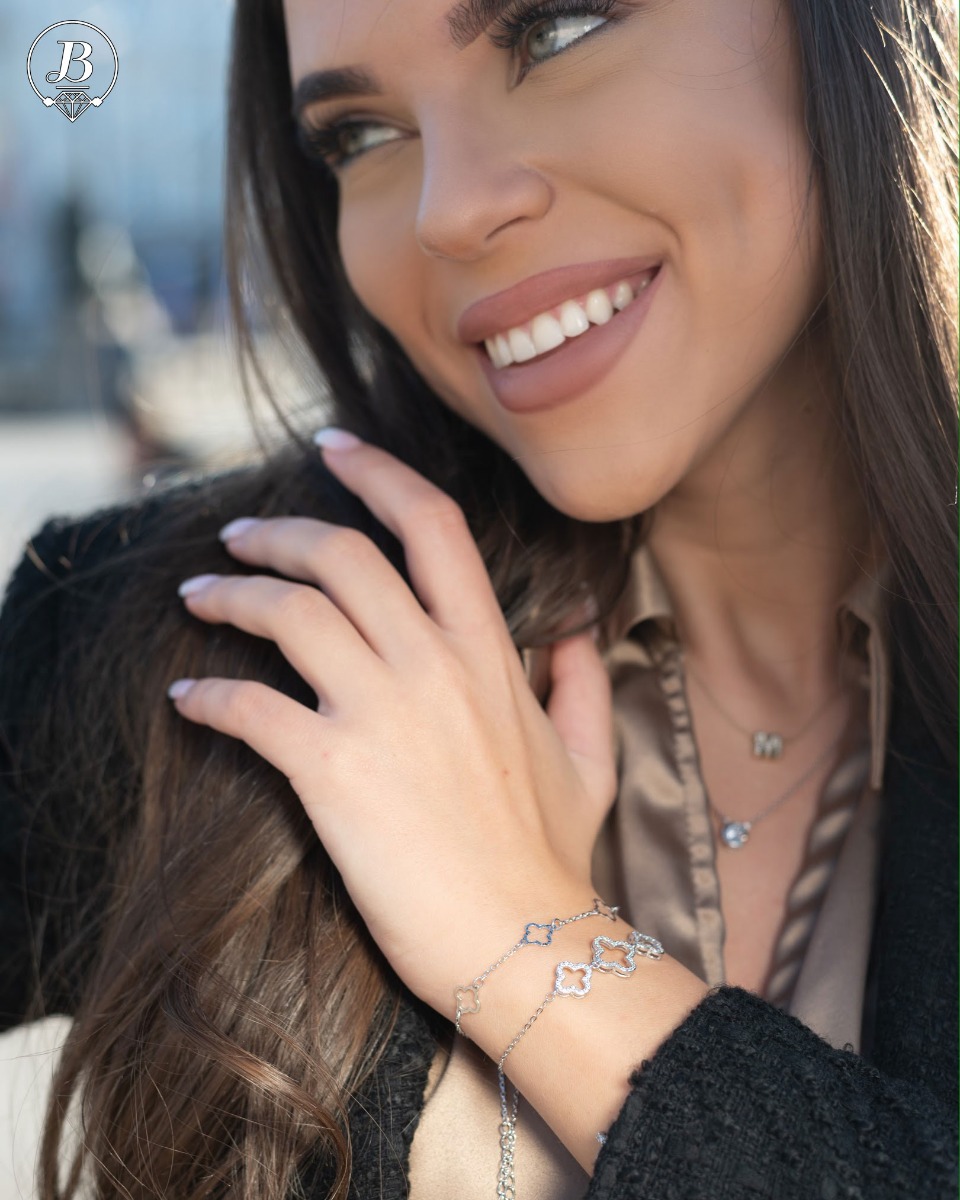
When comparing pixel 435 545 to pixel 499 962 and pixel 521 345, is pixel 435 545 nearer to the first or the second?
pixel 521 345

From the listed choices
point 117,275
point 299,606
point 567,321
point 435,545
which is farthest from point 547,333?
point 117,275

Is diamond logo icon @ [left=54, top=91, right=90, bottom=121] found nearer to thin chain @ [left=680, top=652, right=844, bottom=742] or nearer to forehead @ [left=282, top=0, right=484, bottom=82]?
forehead @ [left=282, top=0, right=484, bottom=82]

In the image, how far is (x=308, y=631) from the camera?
53.5 inches

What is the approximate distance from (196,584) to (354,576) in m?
0.27

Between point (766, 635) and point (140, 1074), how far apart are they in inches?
41.2

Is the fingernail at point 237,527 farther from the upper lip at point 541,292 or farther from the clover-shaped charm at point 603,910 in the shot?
the clover-shaped charm at point 603,910

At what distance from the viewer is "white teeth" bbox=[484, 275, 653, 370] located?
A: 142cm

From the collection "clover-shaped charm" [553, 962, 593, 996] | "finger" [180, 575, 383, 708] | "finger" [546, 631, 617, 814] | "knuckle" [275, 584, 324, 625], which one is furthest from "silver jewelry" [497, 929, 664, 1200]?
"knuckle" [275, 584, 324, 625]

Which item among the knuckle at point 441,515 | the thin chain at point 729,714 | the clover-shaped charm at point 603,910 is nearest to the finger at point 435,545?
the knuckle at point 441,515

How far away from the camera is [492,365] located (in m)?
1.56

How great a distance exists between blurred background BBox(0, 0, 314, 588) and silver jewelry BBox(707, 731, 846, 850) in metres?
1.00

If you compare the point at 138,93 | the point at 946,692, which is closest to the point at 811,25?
the point at 946,692

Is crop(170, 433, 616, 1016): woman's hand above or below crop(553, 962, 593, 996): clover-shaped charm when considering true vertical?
above

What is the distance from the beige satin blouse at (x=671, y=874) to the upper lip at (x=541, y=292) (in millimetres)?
437
